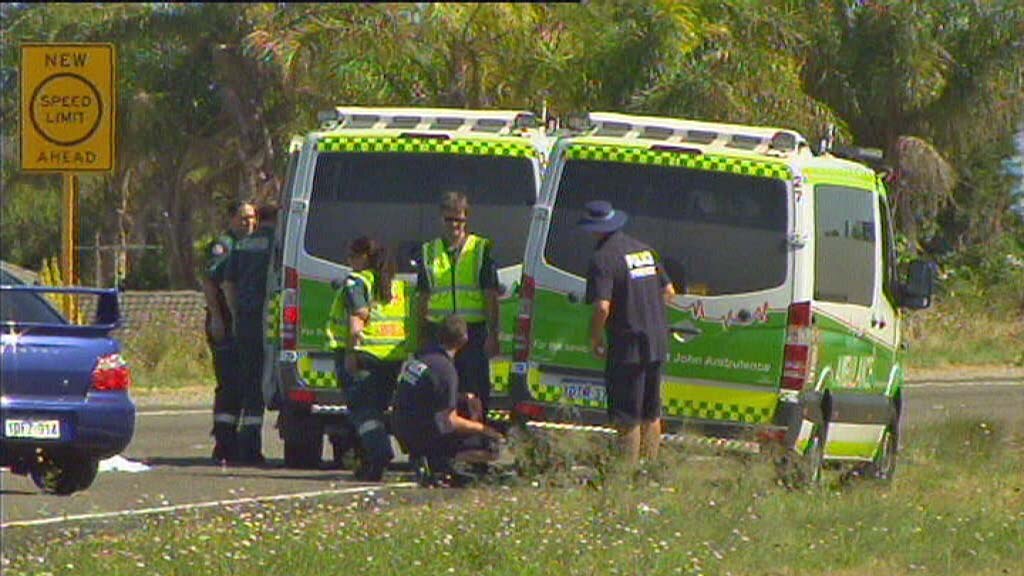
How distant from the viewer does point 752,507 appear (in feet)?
38.9

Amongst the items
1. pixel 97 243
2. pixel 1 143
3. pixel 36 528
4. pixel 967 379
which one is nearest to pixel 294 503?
pixel 36 528

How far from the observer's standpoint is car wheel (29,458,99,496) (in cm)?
1343

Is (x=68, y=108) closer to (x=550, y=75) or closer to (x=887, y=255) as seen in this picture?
(x=887, y=255)

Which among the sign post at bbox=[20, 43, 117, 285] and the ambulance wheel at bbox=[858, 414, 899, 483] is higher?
the sign post at bbox=[20, 43, 117, 285]

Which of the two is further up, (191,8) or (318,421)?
(191,8)

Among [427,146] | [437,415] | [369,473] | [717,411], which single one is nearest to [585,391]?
[717,411]

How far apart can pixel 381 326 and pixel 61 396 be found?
232cm

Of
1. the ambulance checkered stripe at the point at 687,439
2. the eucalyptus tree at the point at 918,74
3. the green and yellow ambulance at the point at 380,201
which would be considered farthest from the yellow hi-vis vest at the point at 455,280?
the eucalyptus tree at the point at 918,74

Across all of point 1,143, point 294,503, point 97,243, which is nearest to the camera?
point 294,503

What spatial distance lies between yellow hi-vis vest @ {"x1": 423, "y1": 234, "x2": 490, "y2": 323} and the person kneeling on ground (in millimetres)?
507

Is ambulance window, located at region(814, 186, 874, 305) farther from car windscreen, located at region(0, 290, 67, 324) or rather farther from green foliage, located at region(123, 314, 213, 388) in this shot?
green foliage, located at region(123, 314, 213, 388)

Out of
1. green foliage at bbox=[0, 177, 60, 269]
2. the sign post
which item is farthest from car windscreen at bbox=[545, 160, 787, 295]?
green foliage at bbox=[0, 177, 60, 269]

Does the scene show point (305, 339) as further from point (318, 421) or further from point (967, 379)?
point (967, 379)

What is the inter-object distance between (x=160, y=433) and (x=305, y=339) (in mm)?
3849
